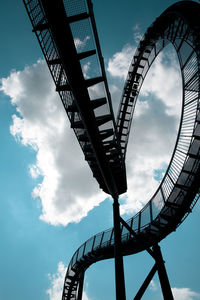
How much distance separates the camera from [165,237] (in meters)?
7.21

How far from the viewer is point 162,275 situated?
6.64 metres

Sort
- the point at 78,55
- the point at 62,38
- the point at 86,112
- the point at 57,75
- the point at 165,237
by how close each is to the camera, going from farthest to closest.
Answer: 1. the point at 165,237
2. the point at 86,112
3. the point at 57,75
4. the point at 78,55
5. the point at 62,38

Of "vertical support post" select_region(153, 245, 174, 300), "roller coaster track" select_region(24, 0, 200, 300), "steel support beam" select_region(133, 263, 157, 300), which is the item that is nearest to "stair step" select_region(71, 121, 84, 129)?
"roller coaster track" select_region(24, 0, 200, 300)

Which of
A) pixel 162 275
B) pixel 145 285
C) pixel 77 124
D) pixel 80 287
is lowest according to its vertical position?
pixel 145 285

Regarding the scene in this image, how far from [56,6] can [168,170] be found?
223 inches

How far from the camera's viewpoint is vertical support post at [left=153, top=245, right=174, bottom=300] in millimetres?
6262

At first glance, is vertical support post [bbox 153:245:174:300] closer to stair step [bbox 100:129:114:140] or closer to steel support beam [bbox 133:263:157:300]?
steel support beam [bbox 133:263:157:300]

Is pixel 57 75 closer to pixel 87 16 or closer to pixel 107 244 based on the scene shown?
pixel 87 16

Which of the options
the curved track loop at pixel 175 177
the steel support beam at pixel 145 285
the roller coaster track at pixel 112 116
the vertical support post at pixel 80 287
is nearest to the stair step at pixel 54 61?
the roller coaster track at pixel 112 116

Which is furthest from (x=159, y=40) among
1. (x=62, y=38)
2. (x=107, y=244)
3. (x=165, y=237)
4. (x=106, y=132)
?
(x=107, y=244)

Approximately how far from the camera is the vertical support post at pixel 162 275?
6.26 metres

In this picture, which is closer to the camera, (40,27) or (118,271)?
(40,27)

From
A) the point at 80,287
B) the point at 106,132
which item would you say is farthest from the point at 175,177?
the point at 80,287

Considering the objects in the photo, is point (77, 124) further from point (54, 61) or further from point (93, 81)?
point (54, 61)
